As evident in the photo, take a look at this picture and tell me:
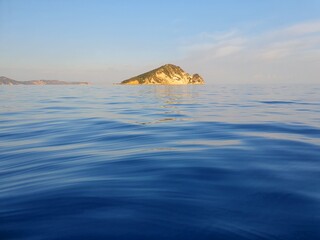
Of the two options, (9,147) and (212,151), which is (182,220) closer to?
(212,151)

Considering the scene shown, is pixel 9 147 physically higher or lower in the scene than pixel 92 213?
lower

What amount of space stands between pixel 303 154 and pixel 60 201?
221 inches

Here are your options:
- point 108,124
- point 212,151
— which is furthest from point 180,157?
point 108,124

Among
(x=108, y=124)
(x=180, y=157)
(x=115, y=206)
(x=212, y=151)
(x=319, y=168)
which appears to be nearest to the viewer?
(x=115, y=206)

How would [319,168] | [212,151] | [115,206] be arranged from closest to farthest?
[115,206] → [319,168] → [212,151]

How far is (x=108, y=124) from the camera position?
12.7 m

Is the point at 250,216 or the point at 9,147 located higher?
the point at 250,216

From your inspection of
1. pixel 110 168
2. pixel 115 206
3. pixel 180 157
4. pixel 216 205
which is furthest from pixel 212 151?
pixel 115 206

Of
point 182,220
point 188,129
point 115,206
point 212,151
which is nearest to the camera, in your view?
point 182,220

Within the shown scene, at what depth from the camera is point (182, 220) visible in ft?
10.9

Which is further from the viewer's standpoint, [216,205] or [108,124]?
[108,124]

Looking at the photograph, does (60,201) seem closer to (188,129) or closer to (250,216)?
(250,216)

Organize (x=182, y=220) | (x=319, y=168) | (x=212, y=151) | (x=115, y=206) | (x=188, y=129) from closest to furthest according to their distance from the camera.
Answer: (x=182, y=220) → (x=115, y=206) → (x=319, y=168) → (x=212, y=151) → (x=188, y=129)

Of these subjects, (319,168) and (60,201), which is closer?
(60,201)
